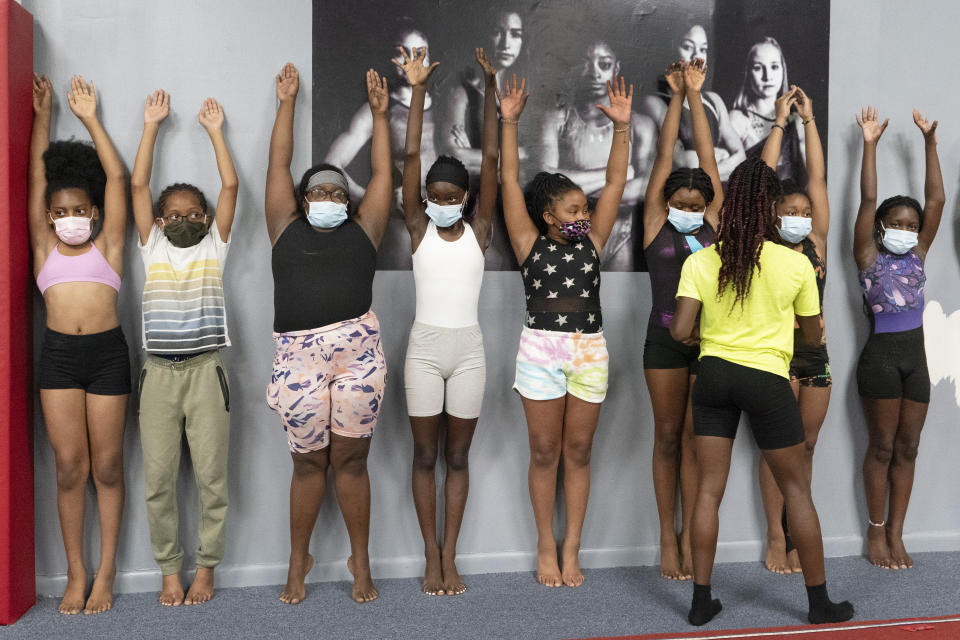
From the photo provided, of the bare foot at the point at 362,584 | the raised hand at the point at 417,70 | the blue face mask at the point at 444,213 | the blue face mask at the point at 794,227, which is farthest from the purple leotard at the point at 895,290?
the bare foot at the point at 362,584

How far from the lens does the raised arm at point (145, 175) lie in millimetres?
3373

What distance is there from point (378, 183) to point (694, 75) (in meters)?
1.66

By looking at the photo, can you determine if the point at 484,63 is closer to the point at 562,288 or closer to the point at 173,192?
the point at 562,288

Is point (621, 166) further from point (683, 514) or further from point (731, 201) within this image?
point (683, 514)

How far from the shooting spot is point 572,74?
3803mm

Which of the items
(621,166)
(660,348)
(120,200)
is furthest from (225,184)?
(660,348)

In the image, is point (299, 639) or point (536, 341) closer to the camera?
point (299, 639)

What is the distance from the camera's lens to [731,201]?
2949 millimetres

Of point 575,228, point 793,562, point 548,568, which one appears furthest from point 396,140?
point 793,562

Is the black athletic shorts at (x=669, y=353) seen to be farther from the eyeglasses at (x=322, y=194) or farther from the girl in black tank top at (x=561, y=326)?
the eyeglasses at (x=322, y=194)

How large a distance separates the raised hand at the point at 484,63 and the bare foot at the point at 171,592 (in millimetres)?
2682

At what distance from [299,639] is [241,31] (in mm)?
2691

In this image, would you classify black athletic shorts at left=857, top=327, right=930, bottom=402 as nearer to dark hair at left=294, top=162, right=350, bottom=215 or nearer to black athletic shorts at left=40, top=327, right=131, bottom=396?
dark hair at left=294, top=162, right=350, bottom=215

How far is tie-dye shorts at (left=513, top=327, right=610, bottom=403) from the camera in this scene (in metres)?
3.51
